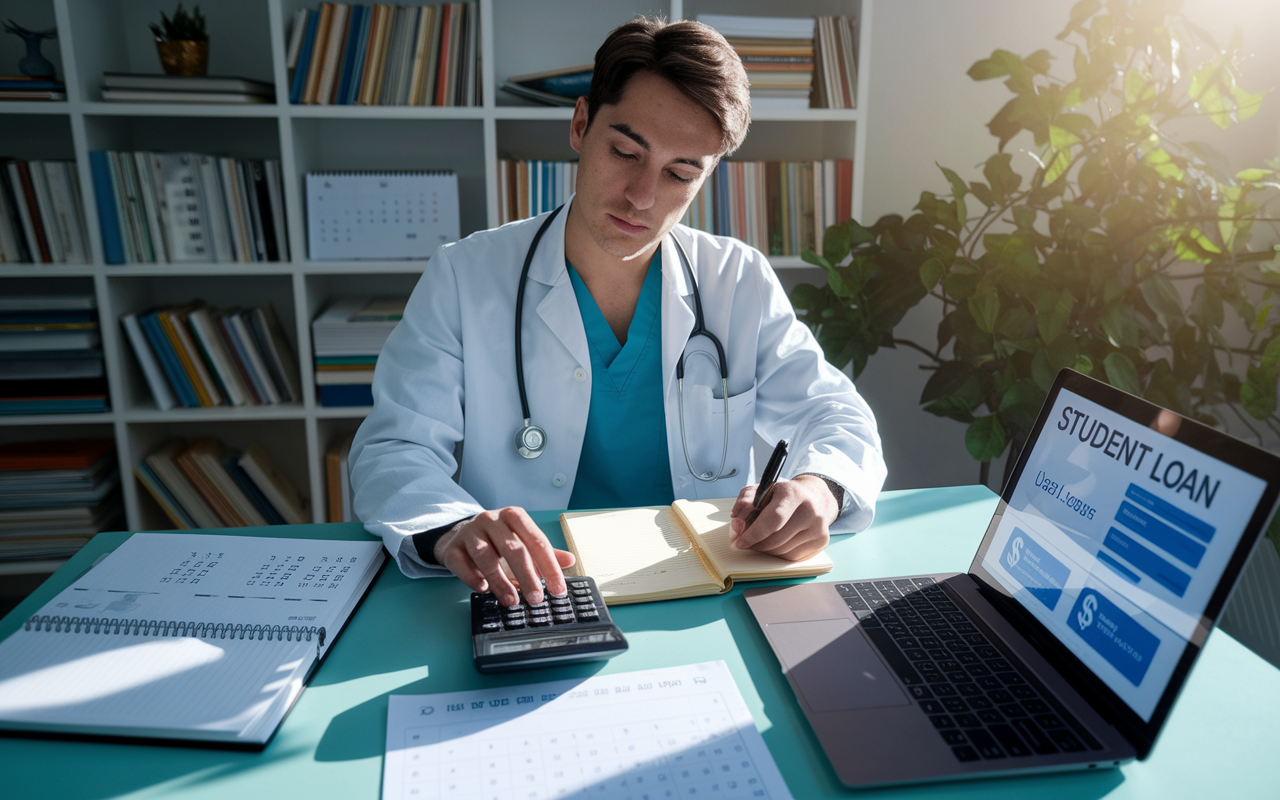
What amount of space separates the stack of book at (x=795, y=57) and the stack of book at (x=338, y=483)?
148cm

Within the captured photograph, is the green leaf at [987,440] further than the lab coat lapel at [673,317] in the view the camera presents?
Yes

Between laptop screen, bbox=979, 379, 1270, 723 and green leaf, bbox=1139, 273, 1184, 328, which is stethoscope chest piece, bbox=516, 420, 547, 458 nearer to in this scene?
laptop screen, bbox=979, 379, 1270, 723

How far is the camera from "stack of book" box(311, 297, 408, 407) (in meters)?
2.13

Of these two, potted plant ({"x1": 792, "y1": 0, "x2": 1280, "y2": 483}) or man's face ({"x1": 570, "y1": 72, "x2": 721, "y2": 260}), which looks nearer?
man's face ({"x1": 570, "y1": 72, "x2": 721, "y2": 260})

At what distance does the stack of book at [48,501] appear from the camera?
7.03 ft

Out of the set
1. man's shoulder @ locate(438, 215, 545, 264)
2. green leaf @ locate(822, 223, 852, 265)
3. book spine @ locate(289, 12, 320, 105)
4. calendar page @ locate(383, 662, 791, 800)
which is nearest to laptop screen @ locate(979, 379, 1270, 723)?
calendar page @ locate(383, 662, 791, 800)

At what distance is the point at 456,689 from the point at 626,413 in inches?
30.6

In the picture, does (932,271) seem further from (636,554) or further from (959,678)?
(959,678)

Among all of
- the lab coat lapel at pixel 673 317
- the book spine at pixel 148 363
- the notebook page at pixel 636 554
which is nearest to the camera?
the notebook page at pixel 636 554

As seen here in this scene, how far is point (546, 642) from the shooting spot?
2.37ft

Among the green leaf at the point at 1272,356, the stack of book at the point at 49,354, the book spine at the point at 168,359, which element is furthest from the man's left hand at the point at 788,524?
the stack of book at the point at 49,354

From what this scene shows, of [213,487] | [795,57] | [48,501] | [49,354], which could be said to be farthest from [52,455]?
[795,57]

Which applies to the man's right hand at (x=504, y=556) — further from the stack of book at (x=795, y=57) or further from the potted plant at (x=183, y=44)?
the potted plant at (x=183, y=44)

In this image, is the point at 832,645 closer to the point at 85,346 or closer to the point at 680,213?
the point at 680,213
